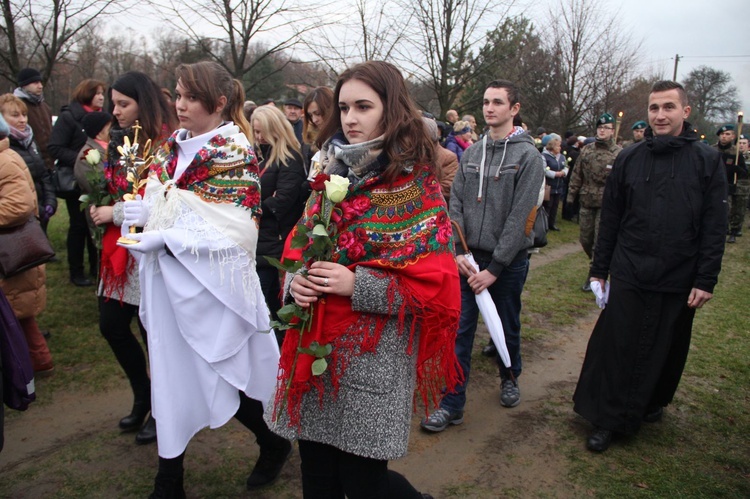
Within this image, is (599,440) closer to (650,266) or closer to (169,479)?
(650,266)

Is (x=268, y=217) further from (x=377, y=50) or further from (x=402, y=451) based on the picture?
(x=377, y=50)

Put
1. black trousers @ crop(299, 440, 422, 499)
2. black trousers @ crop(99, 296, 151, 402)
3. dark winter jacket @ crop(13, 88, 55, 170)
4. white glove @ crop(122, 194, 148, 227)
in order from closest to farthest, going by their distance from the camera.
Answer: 1. black trousers @ crop(299, 440, 422, 499)
2. white glove @ crop(122, 194, 148, 227)
3. black trousers @ crop(99, 296, 151, 402)
4. dark winter jacket @ crop(13, 88, 55, 170)

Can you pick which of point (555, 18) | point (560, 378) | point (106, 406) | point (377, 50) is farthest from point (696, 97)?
point (106, 406)

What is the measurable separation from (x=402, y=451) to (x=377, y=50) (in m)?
11.5

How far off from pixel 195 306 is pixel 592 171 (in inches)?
274

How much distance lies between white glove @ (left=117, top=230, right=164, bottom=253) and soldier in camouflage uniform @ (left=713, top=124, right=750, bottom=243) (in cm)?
1213

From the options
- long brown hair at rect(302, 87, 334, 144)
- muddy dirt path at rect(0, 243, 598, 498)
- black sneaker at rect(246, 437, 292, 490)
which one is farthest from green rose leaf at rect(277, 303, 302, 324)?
long brown hair at rect(302, 87, 334, 144)

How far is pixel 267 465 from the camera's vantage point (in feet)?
10.5

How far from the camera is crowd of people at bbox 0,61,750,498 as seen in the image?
2102mm

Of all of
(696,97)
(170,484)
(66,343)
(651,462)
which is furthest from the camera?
(696,97)

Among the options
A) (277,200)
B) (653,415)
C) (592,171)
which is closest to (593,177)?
(592,171)

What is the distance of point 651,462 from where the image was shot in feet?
11.7

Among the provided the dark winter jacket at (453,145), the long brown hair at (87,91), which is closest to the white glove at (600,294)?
the dark winter jacket at (453,145)

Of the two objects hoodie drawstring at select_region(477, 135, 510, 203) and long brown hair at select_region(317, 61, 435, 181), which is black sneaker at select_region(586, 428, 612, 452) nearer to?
hoodie drawstring at select_region(477, 135, 510, 203)
